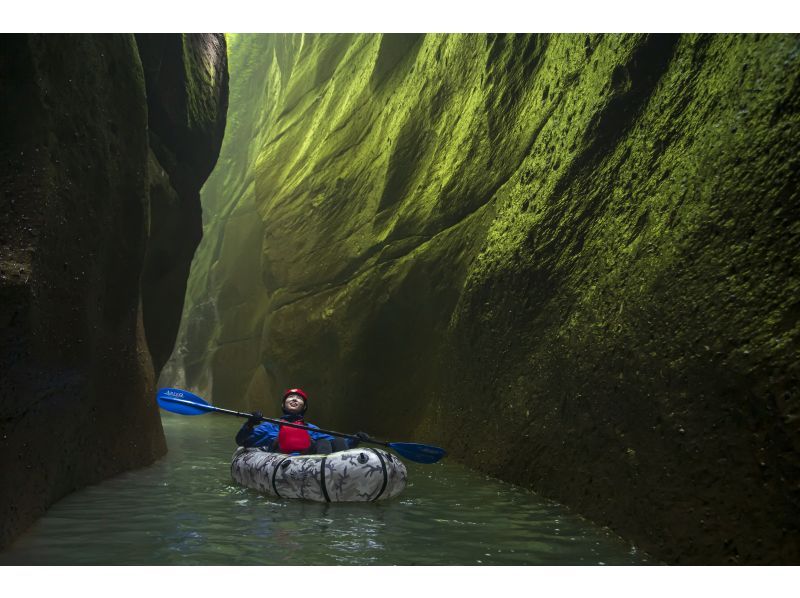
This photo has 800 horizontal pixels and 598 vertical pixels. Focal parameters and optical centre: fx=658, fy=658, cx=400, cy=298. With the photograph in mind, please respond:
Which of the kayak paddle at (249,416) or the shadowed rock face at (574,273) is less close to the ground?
the shadowed rock face at (574,273)

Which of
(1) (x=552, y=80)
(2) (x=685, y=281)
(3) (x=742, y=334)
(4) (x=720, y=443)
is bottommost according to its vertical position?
(4) (x=720, y=443)

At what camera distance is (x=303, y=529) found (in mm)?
5293

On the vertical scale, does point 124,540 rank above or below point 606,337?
below

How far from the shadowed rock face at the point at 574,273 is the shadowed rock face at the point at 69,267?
171 inches

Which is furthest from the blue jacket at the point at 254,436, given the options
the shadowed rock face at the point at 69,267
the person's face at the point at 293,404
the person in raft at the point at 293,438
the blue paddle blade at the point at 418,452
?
the shadowed rock face at the point at 69,267

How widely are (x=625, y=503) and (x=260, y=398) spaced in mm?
12613

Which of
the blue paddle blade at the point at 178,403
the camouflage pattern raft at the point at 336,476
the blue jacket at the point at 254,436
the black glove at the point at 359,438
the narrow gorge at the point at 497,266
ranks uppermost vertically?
the narrow gorge at the point at 497,266

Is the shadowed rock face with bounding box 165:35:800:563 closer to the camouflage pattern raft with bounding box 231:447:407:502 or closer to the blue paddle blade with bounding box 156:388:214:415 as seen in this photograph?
the camouflage pattern raft with bounding box 231:447:407:502

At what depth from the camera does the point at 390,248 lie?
11.9 meters

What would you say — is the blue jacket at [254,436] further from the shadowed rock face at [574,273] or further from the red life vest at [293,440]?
the shadowed rock face at [574,273]

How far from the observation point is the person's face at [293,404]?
760cm

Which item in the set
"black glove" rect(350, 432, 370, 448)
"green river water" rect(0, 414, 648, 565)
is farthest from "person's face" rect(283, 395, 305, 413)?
"green river water" rect(0, 414, 648, 565)
